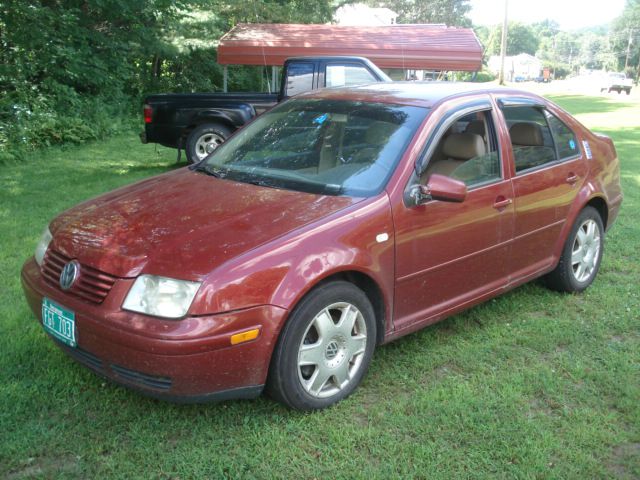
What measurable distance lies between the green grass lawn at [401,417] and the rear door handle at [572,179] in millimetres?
953

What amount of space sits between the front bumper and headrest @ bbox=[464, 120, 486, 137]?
2.00 metres

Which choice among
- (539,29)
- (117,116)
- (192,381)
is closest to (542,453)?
(192,381)

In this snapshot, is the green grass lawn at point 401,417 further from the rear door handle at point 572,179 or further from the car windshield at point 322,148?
the car windshield at point 322,148

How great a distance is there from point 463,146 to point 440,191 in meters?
0.81

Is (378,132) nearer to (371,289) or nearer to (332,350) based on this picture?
(371,289)

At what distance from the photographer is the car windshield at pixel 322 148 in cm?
353

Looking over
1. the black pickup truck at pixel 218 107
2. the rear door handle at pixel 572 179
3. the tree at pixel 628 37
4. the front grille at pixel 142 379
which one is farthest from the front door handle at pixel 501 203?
the tree at pixel 628 37

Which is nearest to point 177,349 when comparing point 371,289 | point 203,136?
point 371,289

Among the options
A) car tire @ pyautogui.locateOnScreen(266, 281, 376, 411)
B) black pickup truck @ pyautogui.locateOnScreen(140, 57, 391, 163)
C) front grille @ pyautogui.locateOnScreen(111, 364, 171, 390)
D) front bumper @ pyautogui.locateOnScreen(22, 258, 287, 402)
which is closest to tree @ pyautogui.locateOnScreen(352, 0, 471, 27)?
black pickup truck @ pyautogui.locateOnScreen(140, 57, 391, 163)

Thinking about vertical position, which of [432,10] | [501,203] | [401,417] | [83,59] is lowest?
[401,417]

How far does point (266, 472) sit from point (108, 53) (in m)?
15.6

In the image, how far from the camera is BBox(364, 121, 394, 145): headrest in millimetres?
3682

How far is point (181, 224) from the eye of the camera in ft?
10.3

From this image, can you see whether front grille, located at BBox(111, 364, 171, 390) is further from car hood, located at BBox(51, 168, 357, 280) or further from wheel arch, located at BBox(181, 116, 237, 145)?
wheel arch, located at BBox(181, 116, 237, 145)
